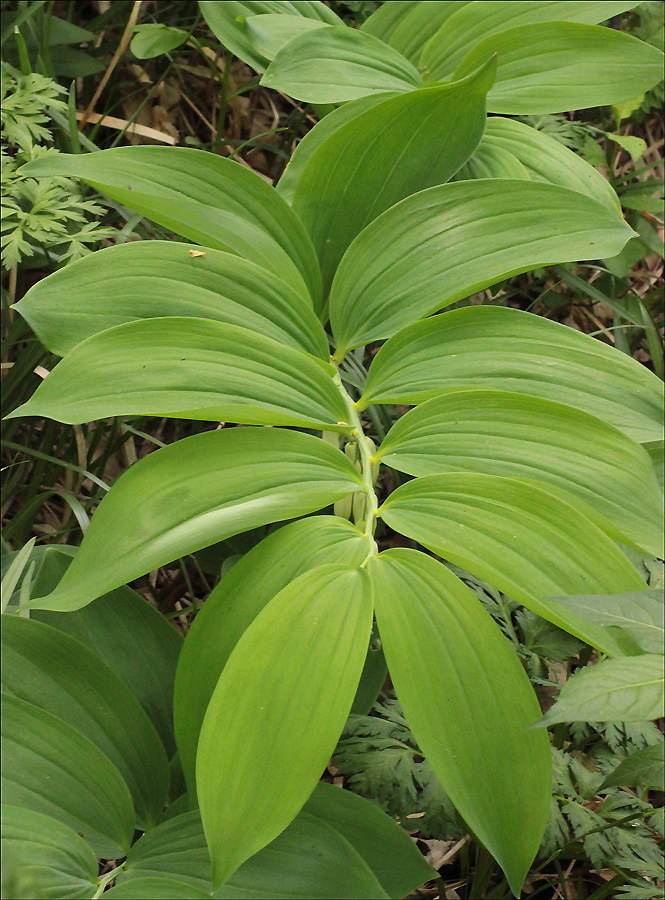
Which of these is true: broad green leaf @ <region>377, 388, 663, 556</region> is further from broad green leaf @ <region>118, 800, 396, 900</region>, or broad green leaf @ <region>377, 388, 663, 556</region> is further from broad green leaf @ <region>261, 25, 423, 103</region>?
broad green leaf @ <region>261, 25, 423, 103</region>

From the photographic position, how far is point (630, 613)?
54cm

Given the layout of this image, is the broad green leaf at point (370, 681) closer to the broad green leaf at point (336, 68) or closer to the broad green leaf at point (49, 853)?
the broad green leaf at point (49, 853)

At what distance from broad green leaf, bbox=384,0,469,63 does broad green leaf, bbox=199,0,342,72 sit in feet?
0.32

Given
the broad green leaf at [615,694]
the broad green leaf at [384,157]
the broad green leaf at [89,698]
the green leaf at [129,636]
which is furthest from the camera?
the broad green leaf at [384,157]

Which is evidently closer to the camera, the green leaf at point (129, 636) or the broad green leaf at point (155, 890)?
the broad green leaf at point (155, 890)

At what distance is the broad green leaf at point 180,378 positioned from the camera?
0.65 m

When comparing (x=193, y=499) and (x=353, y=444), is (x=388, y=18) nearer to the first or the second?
(x=353, y=444)

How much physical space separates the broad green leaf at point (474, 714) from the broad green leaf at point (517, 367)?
0.22 m

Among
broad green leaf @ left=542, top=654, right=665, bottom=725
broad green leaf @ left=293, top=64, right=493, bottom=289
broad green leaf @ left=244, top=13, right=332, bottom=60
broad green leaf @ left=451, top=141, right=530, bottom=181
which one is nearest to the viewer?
broad green leaf @ left=542, top=654, right=665, bottom=725

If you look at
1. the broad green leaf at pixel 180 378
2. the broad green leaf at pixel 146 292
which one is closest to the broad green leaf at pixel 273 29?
the broad green leaf at pixel 146 292

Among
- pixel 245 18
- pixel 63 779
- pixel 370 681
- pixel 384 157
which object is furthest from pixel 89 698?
pixel 245 18

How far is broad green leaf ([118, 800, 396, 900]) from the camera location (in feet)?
Result: 1.94

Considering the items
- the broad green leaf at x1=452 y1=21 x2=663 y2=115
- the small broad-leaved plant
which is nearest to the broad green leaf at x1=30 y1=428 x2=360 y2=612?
the small broad-leaved plant

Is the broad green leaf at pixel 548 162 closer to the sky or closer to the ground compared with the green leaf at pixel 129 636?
closer to the sky
